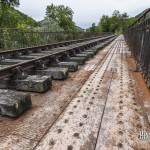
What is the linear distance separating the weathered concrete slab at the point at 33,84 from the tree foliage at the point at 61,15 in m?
44.1

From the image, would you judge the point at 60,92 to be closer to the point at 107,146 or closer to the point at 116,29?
the point at 107,146

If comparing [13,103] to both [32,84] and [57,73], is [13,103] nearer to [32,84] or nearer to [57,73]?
[32,84]

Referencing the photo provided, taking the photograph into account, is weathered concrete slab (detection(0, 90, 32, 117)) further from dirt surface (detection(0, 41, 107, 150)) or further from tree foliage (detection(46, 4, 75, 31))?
tree foliage (detection(46, 4, 75, 31))

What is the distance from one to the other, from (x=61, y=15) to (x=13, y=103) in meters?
47.9

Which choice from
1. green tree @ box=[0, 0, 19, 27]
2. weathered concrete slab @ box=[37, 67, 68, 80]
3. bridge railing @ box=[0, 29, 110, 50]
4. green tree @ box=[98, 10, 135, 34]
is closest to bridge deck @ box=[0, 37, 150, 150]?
weathered concrete slab @ box=[37, 67, 68, 80]

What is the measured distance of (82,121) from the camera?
8.11 feet

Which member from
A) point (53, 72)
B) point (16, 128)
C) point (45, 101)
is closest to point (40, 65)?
point (53, 72)

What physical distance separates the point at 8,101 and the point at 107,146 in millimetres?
1335

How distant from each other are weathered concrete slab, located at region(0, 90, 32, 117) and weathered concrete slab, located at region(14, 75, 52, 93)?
68cm

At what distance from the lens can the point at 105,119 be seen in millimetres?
2518

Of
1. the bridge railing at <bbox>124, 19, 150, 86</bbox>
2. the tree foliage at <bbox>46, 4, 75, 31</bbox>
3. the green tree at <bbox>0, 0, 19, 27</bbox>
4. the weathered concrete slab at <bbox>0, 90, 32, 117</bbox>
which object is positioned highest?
the tree foliage at <bbox>46, 4, 75, 31</bbox>

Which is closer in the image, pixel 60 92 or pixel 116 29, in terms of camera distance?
pixel 60 92

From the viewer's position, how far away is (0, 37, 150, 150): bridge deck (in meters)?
→ 2.04

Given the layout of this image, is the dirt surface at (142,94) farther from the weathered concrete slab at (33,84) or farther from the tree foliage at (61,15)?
the tree foliage at (61,15)
